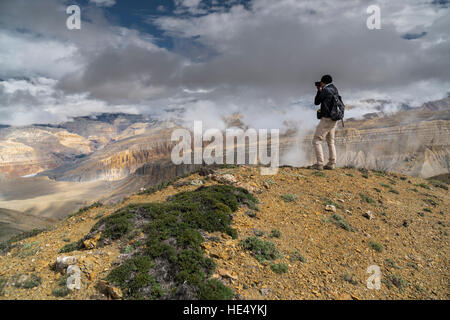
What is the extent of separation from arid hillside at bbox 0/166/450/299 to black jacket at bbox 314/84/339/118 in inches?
131

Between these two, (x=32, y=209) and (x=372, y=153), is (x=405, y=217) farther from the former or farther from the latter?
(x=32, y=209)

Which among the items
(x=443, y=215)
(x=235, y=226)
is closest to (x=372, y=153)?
(x=443, y=215)

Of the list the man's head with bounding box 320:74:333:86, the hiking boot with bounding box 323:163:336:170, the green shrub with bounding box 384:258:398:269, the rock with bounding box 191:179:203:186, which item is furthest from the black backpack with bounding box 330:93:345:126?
the rock with bounding box 191:179:203:186

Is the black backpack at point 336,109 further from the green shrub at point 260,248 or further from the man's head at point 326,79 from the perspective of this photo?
the green shrub at point 260,248

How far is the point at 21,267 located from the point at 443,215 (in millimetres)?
15131

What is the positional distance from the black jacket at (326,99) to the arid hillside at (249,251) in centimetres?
332

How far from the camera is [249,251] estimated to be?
588 cm

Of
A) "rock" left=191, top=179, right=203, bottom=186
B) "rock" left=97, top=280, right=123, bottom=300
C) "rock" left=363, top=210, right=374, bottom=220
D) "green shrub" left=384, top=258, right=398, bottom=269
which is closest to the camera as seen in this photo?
"rock" left=97, top=280, right=123, bottom=300

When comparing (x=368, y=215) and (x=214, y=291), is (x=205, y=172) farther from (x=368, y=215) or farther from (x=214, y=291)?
(x=214, y=291)

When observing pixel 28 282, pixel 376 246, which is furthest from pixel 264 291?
pixel 28 282

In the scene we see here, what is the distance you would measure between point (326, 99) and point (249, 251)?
714 centimetres

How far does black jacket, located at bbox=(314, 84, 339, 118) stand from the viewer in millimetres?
9578

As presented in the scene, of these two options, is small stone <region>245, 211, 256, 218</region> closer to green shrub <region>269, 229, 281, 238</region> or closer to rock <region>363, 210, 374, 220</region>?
green shrub <region>269, 229, 281, 238</region>

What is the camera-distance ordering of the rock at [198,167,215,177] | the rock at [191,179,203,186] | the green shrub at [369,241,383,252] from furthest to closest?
the rock at [198,167,215,177], the rock at [191,179,203,186], the green shrub at [369,241,383,252]
